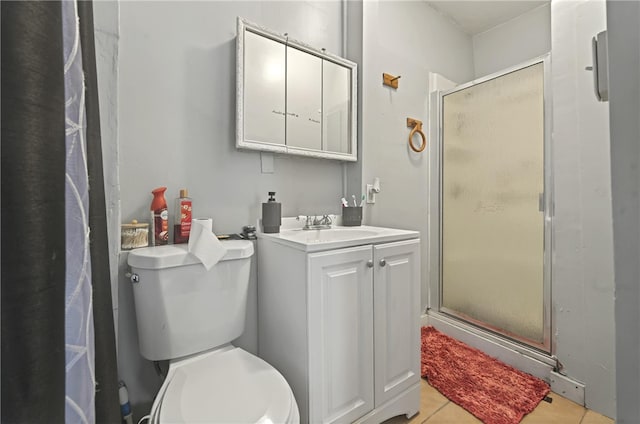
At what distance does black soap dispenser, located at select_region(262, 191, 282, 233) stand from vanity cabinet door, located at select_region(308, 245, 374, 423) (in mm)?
393

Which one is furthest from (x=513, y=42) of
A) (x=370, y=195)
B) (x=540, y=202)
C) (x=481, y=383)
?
(x=481, y=383)

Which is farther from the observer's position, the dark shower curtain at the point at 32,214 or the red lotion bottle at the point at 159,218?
the red lotion bottle at the point at 159,218

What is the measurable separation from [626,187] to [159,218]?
1.24 m

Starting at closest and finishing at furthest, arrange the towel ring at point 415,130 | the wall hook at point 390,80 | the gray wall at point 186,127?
1. the gray wall at point 186,127
2. the wall hook at point 390,80
3. the towel ring at point 415,130

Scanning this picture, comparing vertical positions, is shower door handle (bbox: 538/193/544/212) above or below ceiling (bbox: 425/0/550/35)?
below

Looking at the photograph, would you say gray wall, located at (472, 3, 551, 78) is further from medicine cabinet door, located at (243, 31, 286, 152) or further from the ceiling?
medicine cabinet door, located at (243, 31, 286, 152)

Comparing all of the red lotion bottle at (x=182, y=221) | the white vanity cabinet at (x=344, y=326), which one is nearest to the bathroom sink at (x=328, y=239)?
the white vanity cabinet at (x=344, y=326)

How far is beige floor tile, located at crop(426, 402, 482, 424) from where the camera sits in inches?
50.8

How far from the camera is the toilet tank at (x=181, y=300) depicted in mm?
970

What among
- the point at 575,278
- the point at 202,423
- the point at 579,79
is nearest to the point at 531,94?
the point at 579,79

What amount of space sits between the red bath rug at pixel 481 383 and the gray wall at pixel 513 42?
2191mm

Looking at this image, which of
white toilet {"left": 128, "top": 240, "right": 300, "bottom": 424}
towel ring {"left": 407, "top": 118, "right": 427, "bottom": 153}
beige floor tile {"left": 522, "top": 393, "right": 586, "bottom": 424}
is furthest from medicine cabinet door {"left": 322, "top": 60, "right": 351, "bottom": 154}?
beige floor tile {"left": 522, "top": 393, "right": 586, "bottom": 424}

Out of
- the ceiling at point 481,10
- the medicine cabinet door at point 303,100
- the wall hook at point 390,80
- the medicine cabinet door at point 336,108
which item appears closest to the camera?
the medicine cabinet door at point 303,100

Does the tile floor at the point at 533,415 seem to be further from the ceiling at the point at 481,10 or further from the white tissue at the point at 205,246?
the ceiling at the point at 481,10
